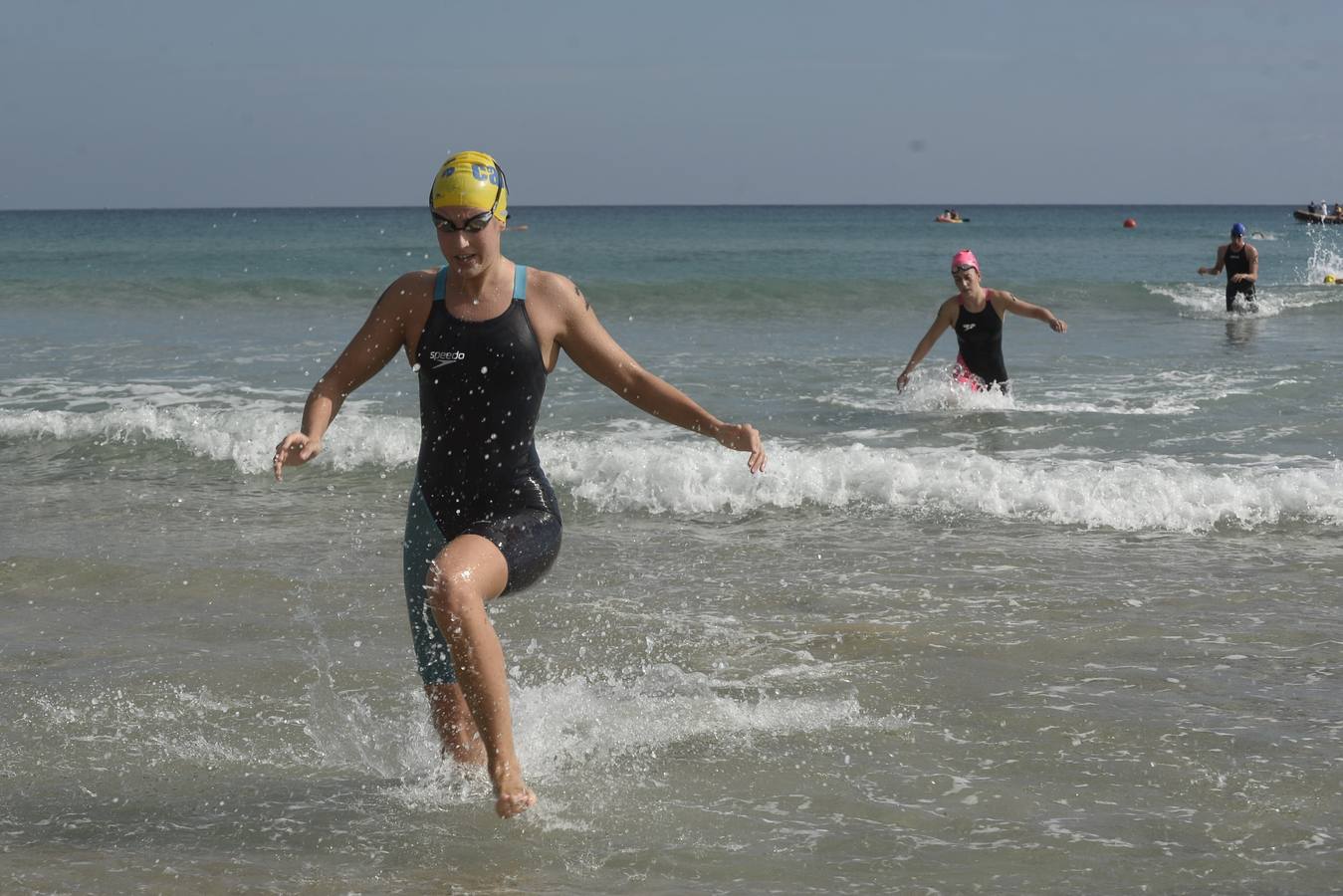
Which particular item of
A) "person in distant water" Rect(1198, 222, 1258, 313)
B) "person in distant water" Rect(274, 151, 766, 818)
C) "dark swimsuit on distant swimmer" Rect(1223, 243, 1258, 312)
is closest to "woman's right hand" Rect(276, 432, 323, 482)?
"person in distant water" Rect(274, 151, 766, 818)

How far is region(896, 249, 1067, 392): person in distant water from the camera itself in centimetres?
1263

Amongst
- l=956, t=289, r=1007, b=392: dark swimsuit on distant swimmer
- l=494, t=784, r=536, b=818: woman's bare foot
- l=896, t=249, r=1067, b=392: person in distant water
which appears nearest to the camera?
l=494, t=784, r=536, b=818: woman's bare foot

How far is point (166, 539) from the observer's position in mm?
8320

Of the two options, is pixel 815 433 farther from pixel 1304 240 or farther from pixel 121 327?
pixel 1304 240

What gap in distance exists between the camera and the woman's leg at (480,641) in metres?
3.81

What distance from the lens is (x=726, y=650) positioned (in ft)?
20.2

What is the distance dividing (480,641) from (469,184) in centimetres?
127

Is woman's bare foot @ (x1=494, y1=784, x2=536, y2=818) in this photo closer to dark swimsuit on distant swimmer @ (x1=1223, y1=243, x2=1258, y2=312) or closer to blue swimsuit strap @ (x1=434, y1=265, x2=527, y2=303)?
blue swimsuit strap @ (x1=434, y1=265, x2=527, y2=303)

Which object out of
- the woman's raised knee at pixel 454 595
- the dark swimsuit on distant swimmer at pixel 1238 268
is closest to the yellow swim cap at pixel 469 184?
the woman's raised knee at pixel 454 595

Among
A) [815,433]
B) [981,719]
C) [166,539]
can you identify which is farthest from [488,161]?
[815,433]

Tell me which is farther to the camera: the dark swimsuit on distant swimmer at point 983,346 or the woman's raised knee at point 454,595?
the dark swimsuit on distant swimmer at point 983,346

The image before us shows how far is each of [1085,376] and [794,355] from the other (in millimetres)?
3820

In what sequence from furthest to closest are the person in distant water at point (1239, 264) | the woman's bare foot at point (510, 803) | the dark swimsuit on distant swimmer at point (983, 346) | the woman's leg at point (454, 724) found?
the person in distant water at point (1239, 264)
the dark swimsuit on distant swimmer at point (983, 346)
the woman's leg at point (454, 724)
the woman's bare foot at point (510, 803)

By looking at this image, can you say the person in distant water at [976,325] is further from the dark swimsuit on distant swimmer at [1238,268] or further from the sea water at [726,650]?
the dark swimsuit on distant swimmer at [1238,268]
